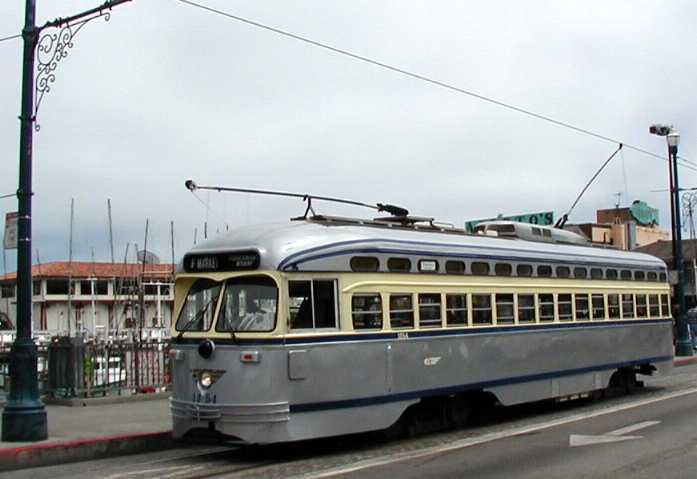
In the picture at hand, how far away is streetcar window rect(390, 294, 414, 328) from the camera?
12758 millimetres

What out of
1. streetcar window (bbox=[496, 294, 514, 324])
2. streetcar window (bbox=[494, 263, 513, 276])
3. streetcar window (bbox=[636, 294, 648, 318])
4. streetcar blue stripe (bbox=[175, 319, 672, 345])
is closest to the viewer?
streetcar blue stripe (bbox=[175, 319, 672, 345])

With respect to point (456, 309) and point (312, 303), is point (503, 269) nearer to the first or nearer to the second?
point (456, 309)

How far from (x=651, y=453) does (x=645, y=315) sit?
26.7 feet

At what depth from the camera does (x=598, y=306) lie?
57.7 feet

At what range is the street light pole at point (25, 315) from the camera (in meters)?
12.8

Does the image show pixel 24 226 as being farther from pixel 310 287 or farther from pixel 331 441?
pixel 331 441

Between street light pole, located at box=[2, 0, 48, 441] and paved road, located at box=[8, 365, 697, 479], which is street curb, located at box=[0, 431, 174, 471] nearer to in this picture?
paved road, located at box=[8, 365, 697, 479]

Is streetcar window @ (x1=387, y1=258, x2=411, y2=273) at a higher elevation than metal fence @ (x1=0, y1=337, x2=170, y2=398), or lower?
higher

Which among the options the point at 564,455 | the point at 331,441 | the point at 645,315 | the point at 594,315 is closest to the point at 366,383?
the point at 331,441

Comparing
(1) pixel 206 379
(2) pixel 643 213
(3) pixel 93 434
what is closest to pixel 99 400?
(3) pixel 93 434

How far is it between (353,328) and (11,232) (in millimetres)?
5158

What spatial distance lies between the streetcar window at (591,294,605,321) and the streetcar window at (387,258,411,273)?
5.64 meters

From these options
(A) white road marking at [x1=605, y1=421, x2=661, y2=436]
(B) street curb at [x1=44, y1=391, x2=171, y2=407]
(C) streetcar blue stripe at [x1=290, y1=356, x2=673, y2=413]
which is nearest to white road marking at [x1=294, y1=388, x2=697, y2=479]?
(C) streetcar blue stripe at [x1=290, y1=356, x2=673, y2=413]

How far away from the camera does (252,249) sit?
11.9 m
